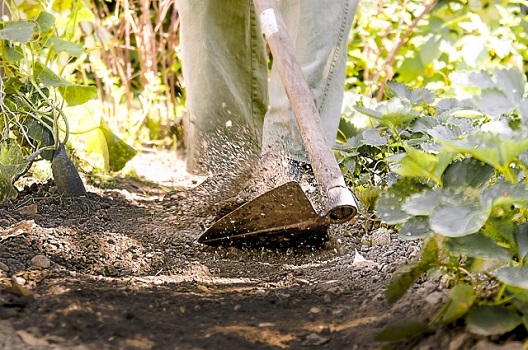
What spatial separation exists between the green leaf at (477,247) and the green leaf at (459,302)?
0.19 ft

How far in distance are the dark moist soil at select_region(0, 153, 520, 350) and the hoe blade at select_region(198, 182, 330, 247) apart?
0.03 meters

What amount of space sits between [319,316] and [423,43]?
270 cm

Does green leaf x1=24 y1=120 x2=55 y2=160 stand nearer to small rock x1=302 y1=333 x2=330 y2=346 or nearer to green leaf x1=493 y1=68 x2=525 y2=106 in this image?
small rock x1=302 y1=333 x2=330 y2=346

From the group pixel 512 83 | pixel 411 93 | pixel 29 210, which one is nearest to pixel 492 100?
pixel 512 83

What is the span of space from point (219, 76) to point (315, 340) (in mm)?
1539

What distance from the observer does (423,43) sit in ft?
12.5

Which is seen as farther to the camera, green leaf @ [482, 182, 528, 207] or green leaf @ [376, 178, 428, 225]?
green leaf @ [376, 178, 428, 225]

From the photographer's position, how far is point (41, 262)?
1.61 metres

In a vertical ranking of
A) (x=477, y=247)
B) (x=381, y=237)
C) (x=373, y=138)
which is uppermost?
(x=477, y=247)

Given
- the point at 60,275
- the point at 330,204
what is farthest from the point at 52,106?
the point at 330,204

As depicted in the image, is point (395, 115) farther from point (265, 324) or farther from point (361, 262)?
point (265, 324)

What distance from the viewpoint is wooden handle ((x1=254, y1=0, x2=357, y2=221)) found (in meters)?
1.73

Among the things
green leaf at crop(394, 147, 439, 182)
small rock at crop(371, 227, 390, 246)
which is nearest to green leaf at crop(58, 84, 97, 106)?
small rock at crop(371, 227, 390, 246)

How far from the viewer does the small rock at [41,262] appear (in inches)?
63.1
